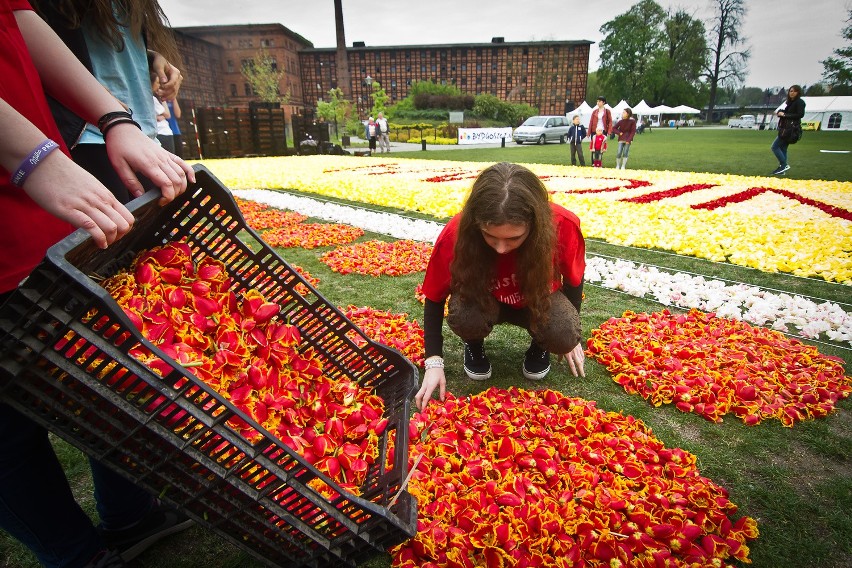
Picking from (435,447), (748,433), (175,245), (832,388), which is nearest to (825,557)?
(748,433)

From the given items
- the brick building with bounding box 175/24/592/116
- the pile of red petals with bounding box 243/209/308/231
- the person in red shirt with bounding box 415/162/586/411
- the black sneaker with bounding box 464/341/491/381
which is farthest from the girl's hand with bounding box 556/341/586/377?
the brick building with bounding box 175/24/592/116

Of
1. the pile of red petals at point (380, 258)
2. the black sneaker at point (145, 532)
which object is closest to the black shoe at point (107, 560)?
the black sneaker at point (145, 532)

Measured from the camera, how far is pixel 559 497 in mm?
1907

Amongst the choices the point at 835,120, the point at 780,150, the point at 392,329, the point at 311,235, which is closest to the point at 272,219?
the point at 311,235

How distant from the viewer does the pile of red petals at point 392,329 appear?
3.13m

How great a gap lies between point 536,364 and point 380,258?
270 cm

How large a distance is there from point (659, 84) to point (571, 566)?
3012 inches

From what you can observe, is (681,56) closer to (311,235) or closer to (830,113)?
(830,113)

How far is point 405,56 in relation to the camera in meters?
73.4

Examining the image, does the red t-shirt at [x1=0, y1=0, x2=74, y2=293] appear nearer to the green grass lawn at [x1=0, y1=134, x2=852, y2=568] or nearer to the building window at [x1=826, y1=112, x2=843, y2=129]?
the green grass lawn at [x1=0, y1=134, x2=852, y2=568]

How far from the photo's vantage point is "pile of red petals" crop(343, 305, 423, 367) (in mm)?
3133

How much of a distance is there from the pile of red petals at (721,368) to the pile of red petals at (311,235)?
376 cm

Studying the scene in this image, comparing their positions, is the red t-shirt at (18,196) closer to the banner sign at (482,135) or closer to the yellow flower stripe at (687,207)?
the yellow flower stripe at (687,207)

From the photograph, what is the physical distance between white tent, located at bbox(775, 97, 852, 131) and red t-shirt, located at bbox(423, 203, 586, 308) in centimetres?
5470
